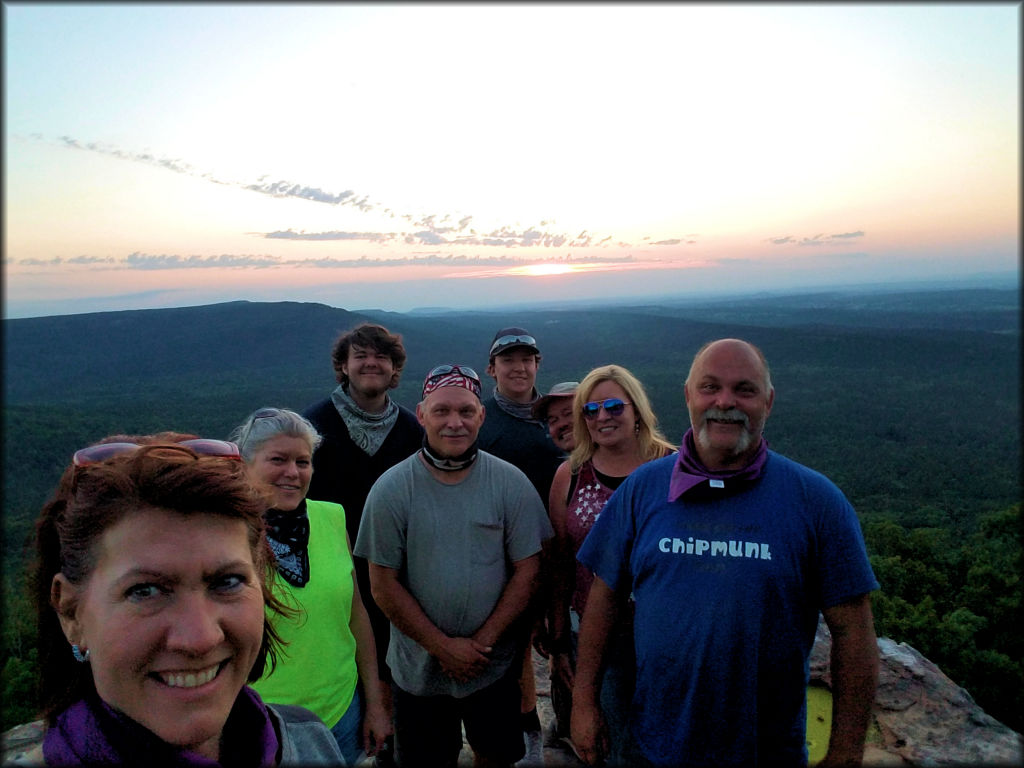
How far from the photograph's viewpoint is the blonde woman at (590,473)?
2568 mm

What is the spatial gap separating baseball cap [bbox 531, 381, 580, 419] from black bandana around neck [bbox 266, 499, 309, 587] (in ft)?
5.09

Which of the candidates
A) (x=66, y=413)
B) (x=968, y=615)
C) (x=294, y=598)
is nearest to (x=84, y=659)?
(x=294, y=598)

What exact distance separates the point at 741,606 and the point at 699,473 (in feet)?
1.49

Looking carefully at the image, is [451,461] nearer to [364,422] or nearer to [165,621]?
[364,422]

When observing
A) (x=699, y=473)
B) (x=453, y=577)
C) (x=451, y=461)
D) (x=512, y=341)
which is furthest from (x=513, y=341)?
(x=699, y=473)

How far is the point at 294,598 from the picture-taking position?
2.05 metres

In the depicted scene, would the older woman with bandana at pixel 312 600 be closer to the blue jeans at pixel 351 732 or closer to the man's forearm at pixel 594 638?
the blue jeans at pixel 351 732

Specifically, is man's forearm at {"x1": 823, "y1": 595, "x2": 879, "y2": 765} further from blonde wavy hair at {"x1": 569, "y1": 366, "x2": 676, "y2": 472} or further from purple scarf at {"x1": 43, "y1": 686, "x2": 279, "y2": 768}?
purple scarf at {"x1": 43, "y1": 686, "x2": 279, "y2": 768}

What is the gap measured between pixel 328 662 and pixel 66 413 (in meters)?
57.9

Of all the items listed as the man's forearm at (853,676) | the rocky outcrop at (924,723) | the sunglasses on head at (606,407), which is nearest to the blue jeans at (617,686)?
the man's forearm at (853,676)

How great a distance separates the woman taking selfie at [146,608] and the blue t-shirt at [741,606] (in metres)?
1.31

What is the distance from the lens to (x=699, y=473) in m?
1.98

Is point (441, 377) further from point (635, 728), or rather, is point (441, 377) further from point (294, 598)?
point (635, 728)

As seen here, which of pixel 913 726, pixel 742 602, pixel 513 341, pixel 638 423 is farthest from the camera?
pixel 913 726
